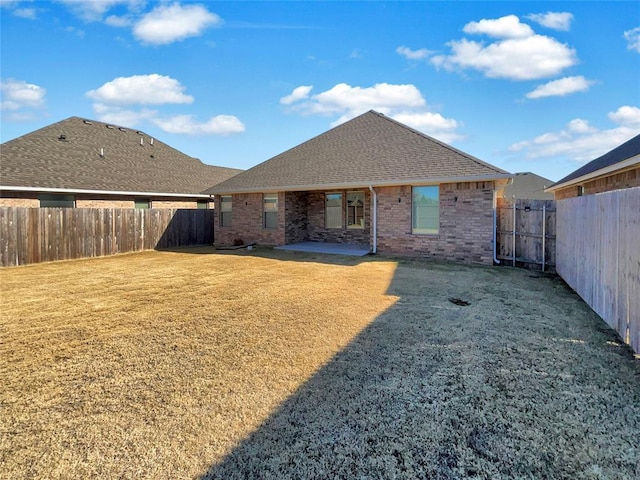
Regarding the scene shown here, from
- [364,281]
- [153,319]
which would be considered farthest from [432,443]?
[364,281]

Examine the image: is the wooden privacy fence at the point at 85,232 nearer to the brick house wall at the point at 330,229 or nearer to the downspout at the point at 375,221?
the brick house wall at the point at 330,229

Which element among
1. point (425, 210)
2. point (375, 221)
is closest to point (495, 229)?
point (425, 210)

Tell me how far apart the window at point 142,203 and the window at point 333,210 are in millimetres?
9129

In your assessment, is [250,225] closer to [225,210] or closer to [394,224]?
[225,210]

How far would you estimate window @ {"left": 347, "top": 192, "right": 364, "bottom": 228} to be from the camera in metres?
14.7

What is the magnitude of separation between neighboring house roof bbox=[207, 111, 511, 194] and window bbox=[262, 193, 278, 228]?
727mm

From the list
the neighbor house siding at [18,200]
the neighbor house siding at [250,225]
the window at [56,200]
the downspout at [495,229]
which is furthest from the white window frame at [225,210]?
the downspout at [495,229]

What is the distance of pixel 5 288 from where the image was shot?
7770mm

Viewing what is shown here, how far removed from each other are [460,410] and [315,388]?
1309mm

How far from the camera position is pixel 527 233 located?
10.2m

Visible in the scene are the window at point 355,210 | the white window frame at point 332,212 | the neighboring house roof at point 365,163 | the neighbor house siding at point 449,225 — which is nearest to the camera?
the neighbor house siding at point 449,225

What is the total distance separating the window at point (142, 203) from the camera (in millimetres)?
16734

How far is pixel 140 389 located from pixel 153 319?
92.1 inches

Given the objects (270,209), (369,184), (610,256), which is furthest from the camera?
(270,209)
